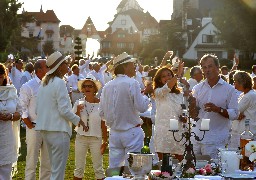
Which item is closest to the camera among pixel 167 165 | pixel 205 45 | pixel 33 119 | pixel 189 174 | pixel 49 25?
pixel 167 165

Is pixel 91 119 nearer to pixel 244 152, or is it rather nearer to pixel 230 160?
pixel 244 152

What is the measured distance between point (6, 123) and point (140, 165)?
3.02 m

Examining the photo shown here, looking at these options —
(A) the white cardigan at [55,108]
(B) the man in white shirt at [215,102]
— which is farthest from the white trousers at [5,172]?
(B) the man in white shirt at [215,102]

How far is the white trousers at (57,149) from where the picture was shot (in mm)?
8227

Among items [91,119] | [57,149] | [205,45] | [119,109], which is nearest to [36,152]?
[91,119]

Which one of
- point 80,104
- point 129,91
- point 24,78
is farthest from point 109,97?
point 24,78

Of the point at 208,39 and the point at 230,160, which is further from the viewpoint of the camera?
the point at 208,39

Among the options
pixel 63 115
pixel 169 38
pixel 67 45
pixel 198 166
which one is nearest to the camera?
pixel 198 166

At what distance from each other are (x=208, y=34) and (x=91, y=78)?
86.7 metres

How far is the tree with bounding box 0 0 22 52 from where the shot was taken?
75.2m

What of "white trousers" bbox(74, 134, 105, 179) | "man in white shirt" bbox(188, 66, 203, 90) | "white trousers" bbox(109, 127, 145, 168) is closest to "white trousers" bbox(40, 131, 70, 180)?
"white trousers" bbox(109, 127, 145, 168)

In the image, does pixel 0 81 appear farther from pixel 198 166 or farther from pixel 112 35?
pixel 112 35

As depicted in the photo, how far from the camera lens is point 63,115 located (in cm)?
812

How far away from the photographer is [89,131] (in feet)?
31.3
